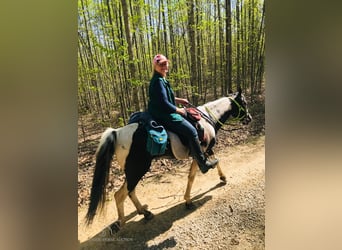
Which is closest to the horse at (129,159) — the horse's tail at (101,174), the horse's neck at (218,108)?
the horse's tail at (101,174)

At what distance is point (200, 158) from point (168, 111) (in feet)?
1.30

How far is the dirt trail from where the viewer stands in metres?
2.29

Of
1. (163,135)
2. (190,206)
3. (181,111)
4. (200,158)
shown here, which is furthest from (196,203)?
(181,111)

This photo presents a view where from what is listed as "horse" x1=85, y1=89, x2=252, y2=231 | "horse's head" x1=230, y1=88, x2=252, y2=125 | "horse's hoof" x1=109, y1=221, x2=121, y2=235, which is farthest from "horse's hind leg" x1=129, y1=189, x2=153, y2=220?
"horse's head" x1=230, y1=88, x2=252, y2=125

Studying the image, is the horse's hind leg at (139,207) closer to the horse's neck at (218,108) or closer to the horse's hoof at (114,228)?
the horse's hoof at (114,228)

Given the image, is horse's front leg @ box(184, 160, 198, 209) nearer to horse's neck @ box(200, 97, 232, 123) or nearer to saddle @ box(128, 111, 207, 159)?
saddle @ box(128, 111, 207, 159)

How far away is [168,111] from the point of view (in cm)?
238

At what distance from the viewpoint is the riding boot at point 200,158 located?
93.7 inches

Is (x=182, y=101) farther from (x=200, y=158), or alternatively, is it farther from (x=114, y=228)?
(x=114, y=228)

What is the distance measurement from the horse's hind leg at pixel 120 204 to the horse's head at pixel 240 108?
0.94 meters
